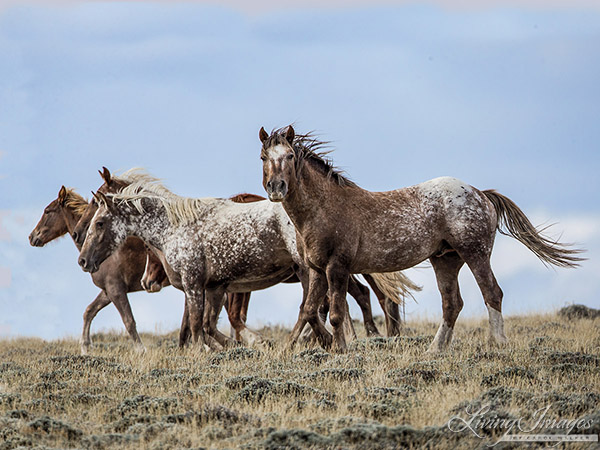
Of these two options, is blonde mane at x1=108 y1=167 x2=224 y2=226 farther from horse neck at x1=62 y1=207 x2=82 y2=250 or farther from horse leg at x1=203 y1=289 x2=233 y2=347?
horse neck at x1=62 y1=207 x2=82 y2=250

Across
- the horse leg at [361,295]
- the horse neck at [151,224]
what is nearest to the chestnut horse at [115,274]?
the horse neck at [151,224]

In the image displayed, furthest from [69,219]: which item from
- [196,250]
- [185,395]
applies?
[185,395]

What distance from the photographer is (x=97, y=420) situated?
25.5ft

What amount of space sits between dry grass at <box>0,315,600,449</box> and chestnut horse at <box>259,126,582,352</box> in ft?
2.44

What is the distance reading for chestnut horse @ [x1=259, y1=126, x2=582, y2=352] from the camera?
10.2 meters

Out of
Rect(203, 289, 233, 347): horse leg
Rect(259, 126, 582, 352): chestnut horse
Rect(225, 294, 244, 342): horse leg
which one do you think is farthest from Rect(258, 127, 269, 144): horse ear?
Rect(225, 294, 244, 342): horse leg

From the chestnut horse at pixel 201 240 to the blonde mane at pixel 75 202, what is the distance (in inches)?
109

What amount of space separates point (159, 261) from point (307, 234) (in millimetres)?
4083

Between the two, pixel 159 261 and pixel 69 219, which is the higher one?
pixel 69 219

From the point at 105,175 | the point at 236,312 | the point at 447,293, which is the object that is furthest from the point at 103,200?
the point at 447,293

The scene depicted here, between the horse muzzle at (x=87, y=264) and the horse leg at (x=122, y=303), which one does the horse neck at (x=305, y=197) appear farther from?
the horse leg at (x=122, y=303)

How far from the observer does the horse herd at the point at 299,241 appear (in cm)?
1034

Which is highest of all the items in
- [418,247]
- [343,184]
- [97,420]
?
[343,184]

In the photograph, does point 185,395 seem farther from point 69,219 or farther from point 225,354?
point 69,219
